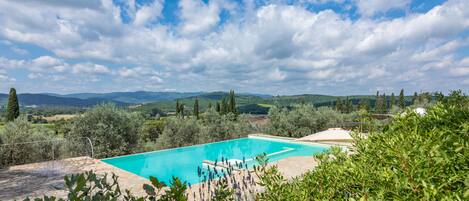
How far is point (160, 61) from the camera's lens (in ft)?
79.4

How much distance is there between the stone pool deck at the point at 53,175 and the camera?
19.6 ft

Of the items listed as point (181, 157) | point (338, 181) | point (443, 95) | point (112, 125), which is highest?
point (443, 95)

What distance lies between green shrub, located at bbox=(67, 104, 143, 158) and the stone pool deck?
2.18 metres

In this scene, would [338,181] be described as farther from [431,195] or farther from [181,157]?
[181,157]

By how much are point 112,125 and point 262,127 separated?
10.3m

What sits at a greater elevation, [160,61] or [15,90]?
[160,61]

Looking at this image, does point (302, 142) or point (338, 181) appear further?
point (302, 142)

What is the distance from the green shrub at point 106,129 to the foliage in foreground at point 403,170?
11830mm

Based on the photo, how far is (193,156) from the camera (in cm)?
1246

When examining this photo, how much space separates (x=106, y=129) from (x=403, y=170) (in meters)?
12.7

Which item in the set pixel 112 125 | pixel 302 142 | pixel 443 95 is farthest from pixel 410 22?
pixel 112 125

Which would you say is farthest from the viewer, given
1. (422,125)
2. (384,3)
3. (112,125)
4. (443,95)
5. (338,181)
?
(112,125)

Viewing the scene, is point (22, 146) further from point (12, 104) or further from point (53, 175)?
point (12, 104)

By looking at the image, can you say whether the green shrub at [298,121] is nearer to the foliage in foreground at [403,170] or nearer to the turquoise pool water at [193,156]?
the turquoise pool water at [193,156]
